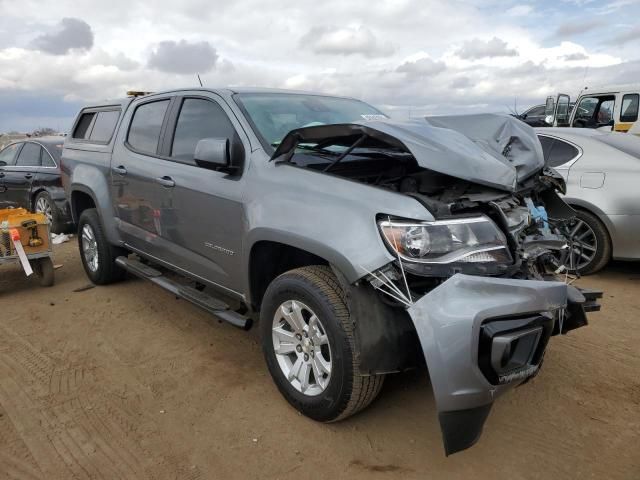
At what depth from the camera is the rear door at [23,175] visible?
8591mm

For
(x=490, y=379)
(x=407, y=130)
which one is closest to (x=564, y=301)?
(x=490, y=379)

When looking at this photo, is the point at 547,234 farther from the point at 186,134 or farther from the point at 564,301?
the point at 186,134

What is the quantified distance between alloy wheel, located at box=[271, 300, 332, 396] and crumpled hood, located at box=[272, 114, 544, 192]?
96cm

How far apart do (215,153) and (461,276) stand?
1.73m

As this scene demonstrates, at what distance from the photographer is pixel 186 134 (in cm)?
398

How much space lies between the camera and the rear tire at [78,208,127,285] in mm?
5273

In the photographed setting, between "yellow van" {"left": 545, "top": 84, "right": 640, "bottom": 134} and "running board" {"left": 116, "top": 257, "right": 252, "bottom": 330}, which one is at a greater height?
"yellow van" {"left": 545, "top": 84, "right": 640, "bottom": 134}

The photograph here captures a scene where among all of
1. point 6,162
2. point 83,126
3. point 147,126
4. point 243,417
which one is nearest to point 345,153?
point 243,417

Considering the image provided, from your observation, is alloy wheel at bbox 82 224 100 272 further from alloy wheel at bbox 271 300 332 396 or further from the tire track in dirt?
alloy wheel at bbox 271 300 332 396

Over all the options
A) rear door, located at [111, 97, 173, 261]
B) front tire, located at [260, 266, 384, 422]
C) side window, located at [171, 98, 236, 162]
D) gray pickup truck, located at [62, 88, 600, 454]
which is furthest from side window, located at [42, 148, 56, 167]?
front tire, located at [260, 266, 384, 422]

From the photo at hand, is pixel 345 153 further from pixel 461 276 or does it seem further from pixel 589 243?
pixel 589 243

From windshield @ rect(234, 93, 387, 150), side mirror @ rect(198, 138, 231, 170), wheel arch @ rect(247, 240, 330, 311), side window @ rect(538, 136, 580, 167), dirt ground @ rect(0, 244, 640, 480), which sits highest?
windshield @ rect(234, 93, 387, 150)

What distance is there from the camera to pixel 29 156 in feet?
28.8

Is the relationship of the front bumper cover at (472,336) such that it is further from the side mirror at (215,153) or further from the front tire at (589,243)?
the front tire at (589,243)
